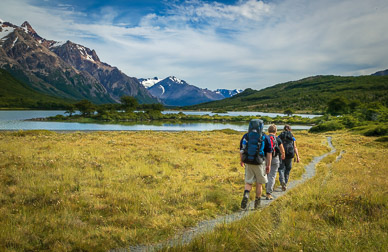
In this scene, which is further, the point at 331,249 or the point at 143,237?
the point at 143,237

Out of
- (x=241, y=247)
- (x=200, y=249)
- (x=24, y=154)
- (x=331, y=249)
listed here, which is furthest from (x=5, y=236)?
(x=24, y=154)

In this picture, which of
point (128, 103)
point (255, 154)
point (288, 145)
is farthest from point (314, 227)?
point (128, 103)

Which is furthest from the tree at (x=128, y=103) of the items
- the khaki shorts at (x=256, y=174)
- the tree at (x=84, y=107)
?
the khaki shorts at (x=256, y=174)

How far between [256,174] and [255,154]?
915 millimetres

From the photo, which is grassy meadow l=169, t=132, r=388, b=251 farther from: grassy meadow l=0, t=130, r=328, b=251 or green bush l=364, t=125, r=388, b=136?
green bush l=364, t=125, r=388, b=136

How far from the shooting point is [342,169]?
16.2 meters

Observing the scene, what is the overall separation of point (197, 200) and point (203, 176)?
407 cm

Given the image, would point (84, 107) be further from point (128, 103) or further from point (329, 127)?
point (329, 127)

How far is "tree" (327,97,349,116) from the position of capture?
118 m

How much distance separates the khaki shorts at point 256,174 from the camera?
8344 millimetres

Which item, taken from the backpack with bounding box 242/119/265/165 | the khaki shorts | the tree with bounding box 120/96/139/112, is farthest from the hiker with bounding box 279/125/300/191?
the tree with bounding box 120/96/139/112

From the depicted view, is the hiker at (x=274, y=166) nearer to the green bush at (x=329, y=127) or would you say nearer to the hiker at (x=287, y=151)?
the hiker at (x=287, y=151)

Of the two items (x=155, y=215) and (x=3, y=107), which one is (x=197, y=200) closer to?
(x=155, y=215)

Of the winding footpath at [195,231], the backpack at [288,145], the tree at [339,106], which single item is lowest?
the winding footpath at [195,231]
